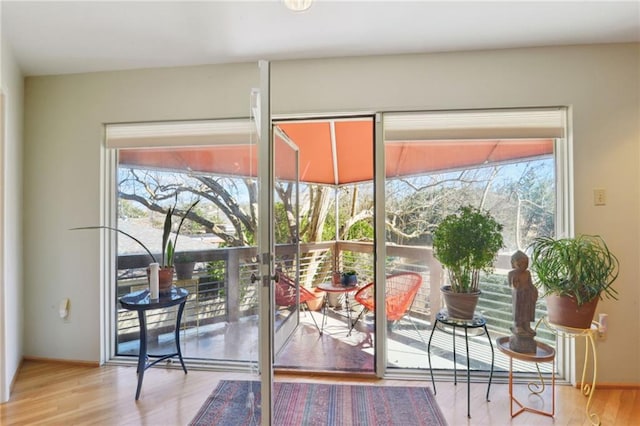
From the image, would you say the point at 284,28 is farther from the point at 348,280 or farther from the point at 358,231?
the point at 358,231

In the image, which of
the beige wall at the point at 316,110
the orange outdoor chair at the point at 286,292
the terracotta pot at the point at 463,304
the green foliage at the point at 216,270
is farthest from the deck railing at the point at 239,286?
the terracotta pot at the point at 463,304

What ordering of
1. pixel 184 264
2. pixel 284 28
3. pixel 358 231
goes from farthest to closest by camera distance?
1. pixel 358 231
2. pixel 184 264
3. pixel 284 28

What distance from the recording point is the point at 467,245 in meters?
1.81

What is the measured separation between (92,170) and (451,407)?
311 centimetres

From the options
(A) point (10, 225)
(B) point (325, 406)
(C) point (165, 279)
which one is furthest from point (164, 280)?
(B) point (325, 406)

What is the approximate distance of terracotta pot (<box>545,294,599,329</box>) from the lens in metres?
1.63

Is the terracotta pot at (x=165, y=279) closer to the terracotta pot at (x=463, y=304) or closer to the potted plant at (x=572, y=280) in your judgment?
the terracotta pot at (x=463, y=304)

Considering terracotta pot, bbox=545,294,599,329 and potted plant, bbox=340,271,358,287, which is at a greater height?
terracotta pot, bbox=545,294,599,329

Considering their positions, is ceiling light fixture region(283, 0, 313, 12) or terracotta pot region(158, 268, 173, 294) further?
terracotta pot region(158, 268, 173, 294)

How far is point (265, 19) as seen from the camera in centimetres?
186

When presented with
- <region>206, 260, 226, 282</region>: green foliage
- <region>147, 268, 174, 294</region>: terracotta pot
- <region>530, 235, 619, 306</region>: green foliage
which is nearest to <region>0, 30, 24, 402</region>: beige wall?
<region>147, 268, 174, 294</region>: terracotta pot

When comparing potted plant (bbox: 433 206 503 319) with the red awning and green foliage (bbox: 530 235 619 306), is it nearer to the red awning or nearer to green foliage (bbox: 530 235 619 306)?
green foliage (bbox: 530 235 619 306)

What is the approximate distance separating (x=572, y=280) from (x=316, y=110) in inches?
74.8

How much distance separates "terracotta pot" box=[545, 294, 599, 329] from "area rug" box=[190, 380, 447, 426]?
906 millimetres
